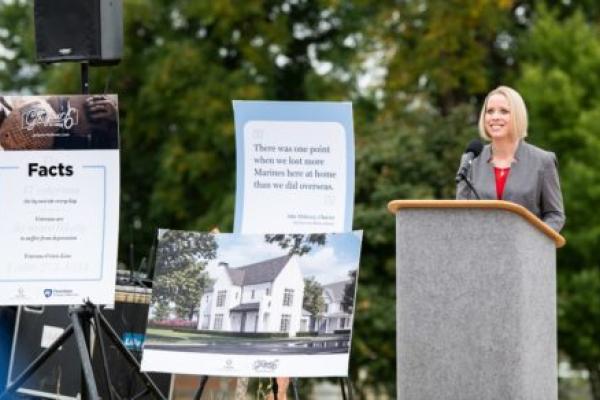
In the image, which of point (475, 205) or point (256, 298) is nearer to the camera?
point (475, 205)

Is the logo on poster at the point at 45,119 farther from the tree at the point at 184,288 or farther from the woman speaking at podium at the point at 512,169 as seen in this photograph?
the woman speaking at podium at the point at 512,169

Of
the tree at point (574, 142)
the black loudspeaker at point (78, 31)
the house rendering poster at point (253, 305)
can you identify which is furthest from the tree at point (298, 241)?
the tree at point (574, 142)

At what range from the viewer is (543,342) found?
538cm

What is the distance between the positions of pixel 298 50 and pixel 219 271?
18605 millimetres

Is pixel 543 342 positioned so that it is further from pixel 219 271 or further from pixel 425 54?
pixel 425 54

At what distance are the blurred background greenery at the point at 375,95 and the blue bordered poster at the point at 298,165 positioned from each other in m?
13.1

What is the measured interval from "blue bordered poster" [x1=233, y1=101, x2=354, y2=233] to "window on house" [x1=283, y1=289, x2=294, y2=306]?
1.94 ft

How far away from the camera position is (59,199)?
19.4 ft

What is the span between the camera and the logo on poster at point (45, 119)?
19.4 ft

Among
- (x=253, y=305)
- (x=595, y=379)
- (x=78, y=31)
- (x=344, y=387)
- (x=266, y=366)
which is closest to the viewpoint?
(x=266, y=366)

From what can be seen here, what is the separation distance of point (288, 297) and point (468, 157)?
2.88ft

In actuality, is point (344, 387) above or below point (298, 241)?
below

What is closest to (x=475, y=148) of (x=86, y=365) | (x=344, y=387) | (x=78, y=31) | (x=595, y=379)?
(x=344, y=387)

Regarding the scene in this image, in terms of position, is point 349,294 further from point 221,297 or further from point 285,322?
point 221,297
